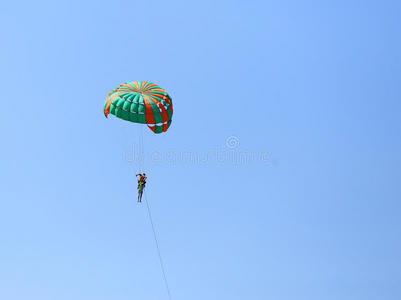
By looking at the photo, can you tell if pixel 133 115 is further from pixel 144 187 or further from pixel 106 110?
pixel 144 187

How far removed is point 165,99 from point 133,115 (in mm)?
3071

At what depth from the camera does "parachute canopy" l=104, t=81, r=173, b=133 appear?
42406mm

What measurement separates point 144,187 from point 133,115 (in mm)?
5885

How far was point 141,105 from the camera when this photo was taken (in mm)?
42438

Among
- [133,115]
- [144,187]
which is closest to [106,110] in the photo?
[133,115]

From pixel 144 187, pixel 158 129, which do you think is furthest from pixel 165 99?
pixel 144 187

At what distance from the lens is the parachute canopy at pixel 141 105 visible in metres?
42.4

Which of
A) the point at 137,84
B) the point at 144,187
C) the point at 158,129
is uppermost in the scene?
the point at 137,84

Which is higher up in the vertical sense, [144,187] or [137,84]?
[137,84]

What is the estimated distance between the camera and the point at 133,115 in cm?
4250

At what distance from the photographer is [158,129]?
44344mm

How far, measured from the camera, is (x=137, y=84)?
4497 centimetres

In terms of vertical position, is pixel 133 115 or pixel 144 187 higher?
pixel 133 115

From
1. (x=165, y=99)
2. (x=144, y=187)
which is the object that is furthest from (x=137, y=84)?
(x=144, y=187)
